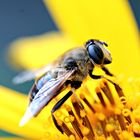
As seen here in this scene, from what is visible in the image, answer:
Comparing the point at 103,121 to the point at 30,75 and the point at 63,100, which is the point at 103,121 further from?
the point at 30,75

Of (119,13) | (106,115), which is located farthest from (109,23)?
(106,115)

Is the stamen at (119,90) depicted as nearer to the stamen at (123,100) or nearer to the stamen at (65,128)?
the stamen at (123,100)

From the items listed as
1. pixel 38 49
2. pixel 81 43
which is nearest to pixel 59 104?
pixel 81 43

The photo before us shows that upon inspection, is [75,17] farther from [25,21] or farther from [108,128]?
[25,21]

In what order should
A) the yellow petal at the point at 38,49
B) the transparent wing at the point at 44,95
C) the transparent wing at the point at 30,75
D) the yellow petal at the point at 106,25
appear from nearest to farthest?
1. the transparent wing at the point at 44,95
2. the transparent wing at the point at 30,75
3. the yellow petal at the point at 106,25
4. the yellow petal at the point at 38,49

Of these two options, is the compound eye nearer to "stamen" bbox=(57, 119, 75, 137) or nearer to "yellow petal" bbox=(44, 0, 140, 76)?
"stamen" bbox=(57, 119, 75, 137)

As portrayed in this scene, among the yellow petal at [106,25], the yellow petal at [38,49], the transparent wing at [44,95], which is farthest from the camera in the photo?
the yellow petal at [38,49]

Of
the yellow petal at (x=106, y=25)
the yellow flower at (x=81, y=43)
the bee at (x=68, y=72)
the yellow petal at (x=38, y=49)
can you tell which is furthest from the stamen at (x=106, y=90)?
the yellow petal at (x=38, y=49)
